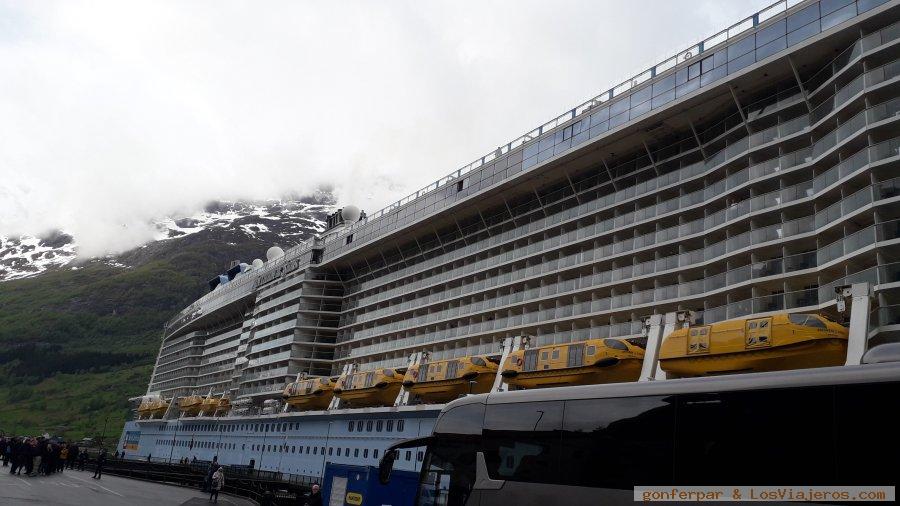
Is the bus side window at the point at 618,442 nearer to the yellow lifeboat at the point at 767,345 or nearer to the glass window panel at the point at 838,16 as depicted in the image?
the yellow lifeboat at the point at 767,345

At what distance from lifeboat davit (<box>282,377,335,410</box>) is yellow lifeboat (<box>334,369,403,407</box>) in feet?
12.6

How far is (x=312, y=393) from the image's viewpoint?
55.9 metres

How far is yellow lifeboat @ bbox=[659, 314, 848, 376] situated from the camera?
22641mm

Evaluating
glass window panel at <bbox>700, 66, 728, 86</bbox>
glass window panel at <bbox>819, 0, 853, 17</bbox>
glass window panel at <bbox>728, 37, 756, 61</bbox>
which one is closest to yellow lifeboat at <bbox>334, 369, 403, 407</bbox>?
glass window panel at <bbox>700, 66, 728, 86</bbox>

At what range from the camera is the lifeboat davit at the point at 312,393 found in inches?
2174

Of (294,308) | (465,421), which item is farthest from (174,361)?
(465,421)

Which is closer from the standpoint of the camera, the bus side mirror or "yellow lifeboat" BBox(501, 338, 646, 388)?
the bus side mirror

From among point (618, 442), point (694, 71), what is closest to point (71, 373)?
point (694, 71)

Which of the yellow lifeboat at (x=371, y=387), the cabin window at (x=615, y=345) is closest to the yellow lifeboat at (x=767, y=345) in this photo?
the cabin window at (x=615, y=345)

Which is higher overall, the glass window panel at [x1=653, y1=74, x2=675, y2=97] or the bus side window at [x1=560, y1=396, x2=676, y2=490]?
the glass window panel at [x1=653, y1=74, x2=675, y2=97]

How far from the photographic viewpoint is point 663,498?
950 centimetres

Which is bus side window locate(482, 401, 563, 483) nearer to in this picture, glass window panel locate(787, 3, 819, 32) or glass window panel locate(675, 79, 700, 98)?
glass window panel locate(787, 3, 819, 32)

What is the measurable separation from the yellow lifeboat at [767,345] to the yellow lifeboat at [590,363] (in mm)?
3986

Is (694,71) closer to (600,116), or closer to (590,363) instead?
(600,116)
